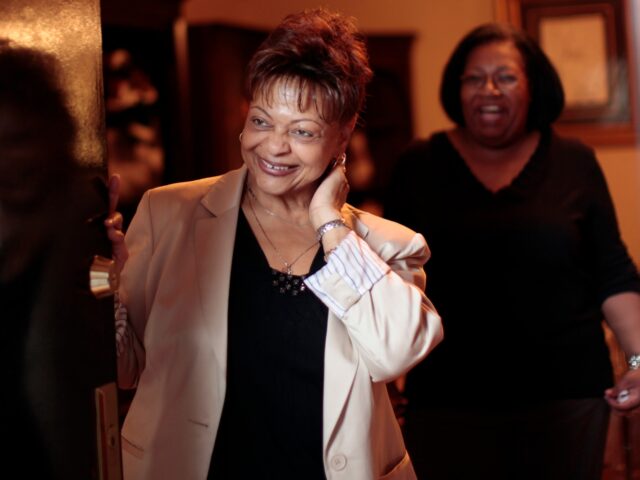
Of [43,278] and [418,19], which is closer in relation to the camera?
[43,278]

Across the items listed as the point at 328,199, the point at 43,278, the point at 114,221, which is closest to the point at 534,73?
the point at 328,199

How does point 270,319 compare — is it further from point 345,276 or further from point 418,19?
point 418,19

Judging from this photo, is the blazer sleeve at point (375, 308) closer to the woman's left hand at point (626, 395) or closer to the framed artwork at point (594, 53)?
the woman's left hand at point (626, 395)

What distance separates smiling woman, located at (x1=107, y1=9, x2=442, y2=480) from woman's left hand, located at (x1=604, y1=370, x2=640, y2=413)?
779 mm

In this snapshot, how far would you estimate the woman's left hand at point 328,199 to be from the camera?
74.2 inches

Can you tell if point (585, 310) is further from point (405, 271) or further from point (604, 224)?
point (405, 271)

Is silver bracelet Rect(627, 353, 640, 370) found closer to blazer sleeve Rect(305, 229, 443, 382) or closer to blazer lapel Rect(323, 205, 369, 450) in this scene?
blazer sleeve Rect(305, 229, 443, 382)

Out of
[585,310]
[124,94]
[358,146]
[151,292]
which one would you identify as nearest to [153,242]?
[151,292]

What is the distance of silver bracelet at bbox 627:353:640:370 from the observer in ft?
8.31

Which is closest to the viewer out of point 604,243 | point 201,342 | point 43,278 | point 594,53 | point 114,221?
→ point 43,278

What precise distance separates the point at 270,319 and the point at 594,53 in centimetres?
414

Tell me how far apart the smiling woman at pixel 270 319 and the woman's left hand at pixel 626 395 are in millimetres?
779

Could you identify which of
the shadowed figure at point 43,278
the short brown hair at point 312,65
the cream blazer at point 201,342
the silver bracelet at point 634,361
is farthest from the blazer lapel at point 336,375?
the silver bracelet at point 634,361

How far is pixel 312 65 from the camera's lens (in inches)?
71.4
